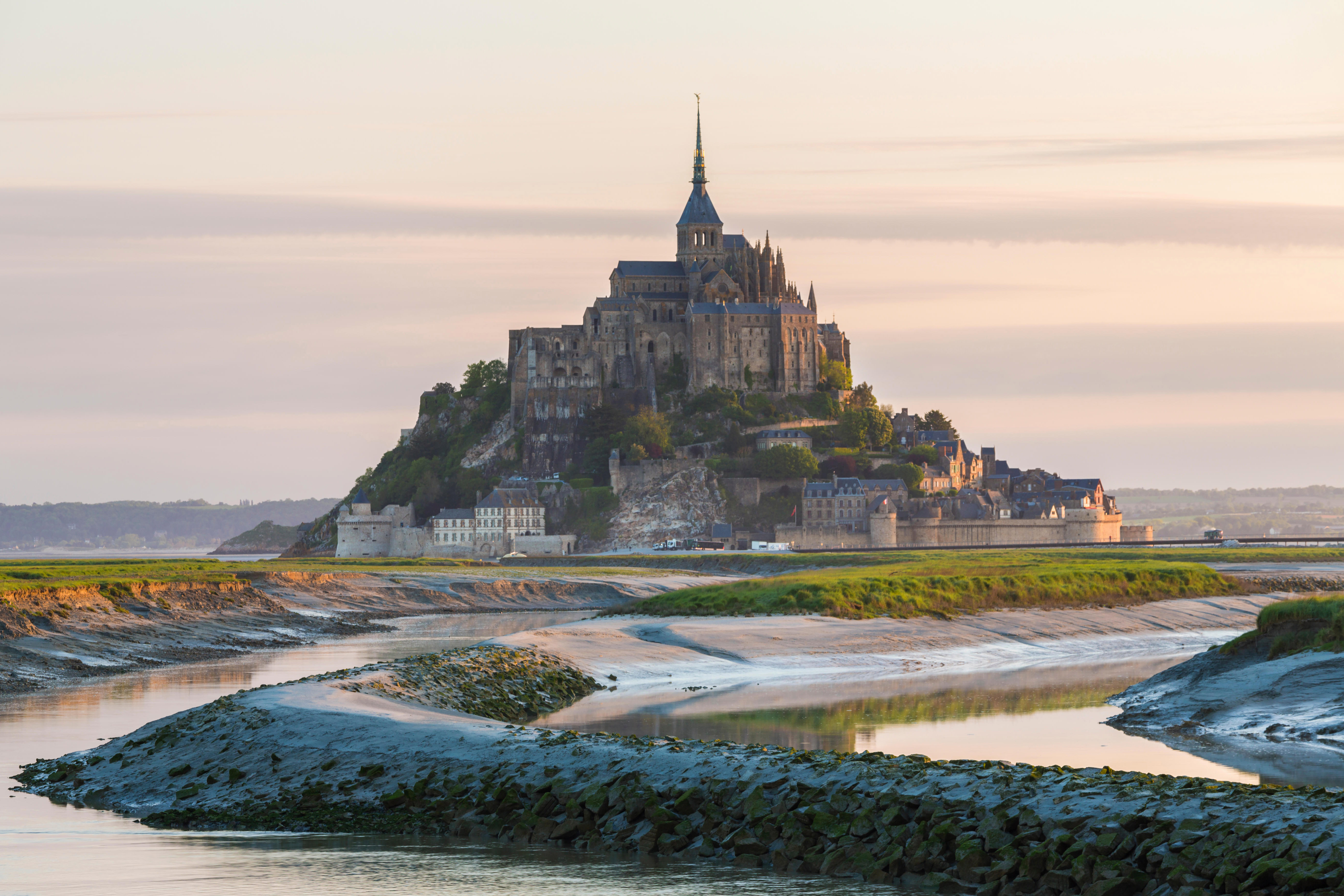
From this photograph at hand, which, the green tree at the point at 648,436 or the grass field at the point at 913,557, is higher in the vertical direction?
the green tree at the point at 648,436

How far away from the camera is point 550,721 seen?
75.7 ft

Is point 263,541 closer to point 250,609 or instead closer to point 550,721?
point 250,609

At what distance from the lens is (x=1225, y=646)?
2652cm

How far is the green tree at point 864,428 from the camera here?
123 meters

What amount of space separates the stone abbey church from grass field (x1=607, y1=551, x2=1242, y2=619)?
65.1 metres

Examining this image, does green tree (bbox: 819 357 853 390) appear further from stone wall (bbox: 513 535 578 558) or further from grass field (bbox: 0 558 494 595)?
grass field (bbox: 0 558 494 595)

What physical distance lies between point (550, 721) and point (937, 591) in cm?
2389

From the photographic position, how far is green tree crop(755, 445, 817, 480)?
116 meters

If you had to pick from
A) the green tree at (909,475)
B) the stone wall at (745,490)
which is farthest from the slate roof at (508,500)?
the green tree at (909,475)

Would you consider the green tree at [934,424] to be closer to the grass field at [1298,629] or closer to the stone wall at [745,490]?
the stone wall at [745,490]

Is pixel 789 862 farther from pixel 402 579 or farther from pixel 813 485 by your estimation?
pixel 813 485

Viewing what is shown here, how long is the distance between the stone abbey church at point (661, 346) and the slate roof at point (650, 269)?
127 millimetres

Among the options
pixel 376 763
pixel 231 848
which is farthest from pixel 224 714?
pixel 231 848

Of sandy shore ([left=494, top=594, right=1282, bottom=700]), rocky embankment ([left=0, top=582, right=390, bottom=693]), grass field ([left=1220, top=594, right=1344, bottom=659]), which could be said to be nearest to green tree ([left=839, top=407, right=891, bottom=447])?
rocky embankment ([left=0, top=582, right=390, bottom=693])
